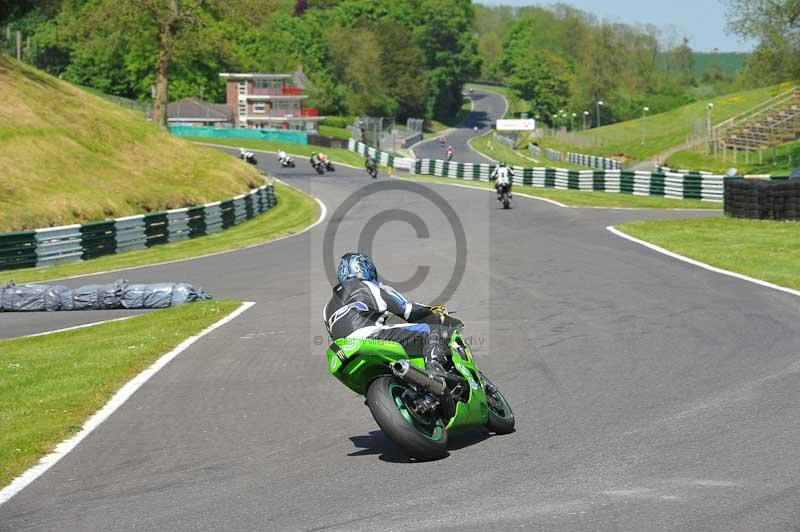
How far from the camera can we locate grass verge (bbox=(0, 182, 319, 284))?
2691 cm

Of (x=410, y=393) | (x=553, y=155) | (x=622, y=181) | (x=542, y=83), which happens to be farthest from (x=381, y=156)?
(x=542, y=83)

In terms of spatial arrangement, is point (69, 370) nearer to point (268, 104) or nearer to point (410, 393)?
point (410, 393)

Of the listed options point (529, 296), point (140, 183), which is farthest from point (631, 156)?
point (529, 296)

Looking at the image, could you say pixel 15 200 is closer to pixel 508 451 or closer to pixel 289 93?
pixel 508 451

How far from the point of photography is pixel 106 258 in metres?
29.4

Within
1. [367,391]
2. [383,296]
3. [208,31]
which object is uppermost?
[208,31]

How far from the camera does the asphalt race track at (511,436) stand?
663cm

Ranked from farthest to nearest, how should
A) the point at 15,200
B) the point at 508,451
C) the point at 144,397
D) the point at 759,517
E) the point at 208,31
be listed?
1. the point at 208,31
2. the point at 15,200
3. the point at 144,397
4. the point at 508,451
5. the point at 759,517

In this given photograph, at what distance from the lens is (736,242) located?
24.9 metres

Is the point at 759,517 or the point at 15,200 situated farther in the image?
the point at 15,200

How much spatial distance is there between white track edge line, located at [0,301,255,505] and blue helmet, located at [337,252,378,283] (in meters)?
Result: 2.74

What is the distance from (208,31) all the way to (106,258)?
36.5 metres

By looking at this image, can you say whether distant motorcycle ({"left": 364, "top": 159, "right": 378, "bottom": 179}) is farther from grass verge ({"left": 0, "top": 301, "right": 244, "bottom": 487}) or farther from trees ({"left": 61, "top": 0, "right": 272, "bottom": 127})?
grass verge ({"left": 0, "top": 301, "right": 244, "bottom": 487})

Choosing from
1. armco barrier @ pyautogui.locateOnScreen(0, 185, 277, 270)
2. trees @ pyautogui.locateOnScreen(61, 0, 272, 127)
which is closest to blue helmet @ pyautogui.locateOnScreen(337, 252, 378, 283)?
armco barrier @ pyautogui.locateOnScreen(0, 185, 277, 270)
